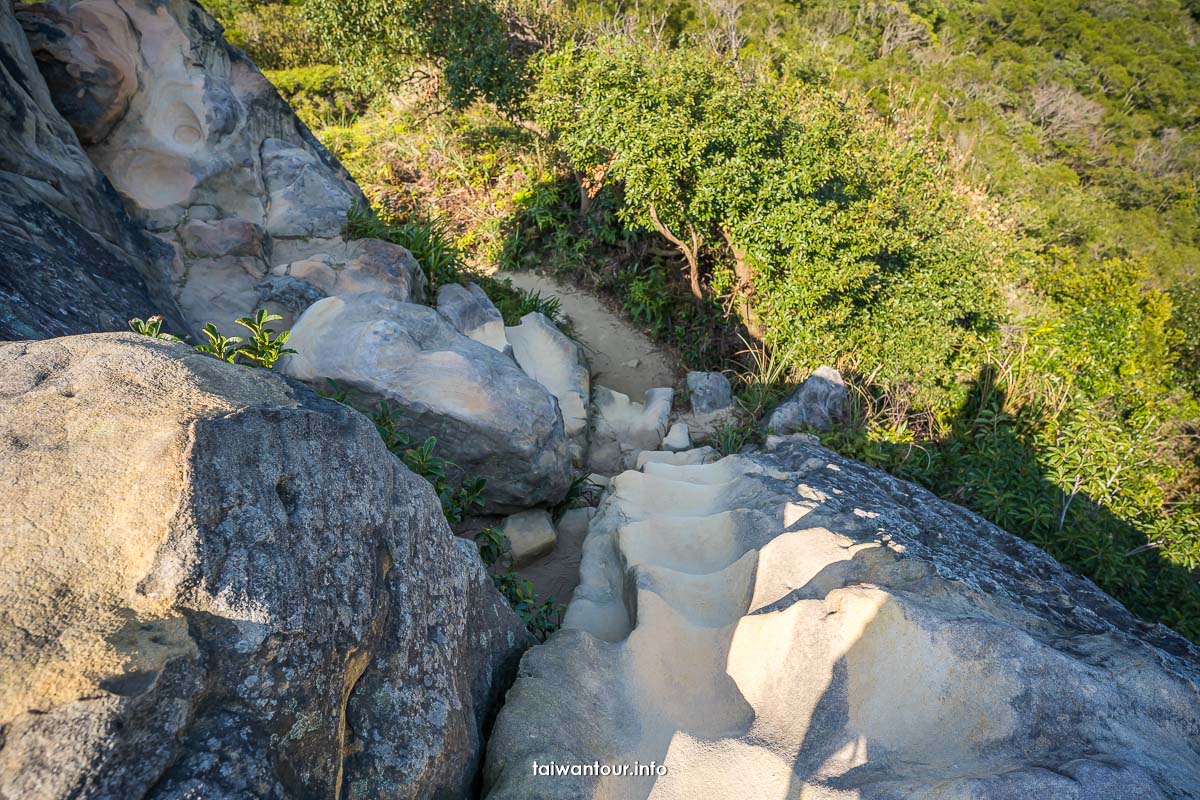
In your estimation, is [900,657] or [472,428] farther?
[472,428]

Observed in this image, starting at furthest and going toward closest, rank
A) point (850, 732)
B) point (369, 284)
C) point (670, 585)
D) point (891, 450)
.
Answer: point (891, 450) < point (369, 284) < point (670, 585) < point (850, 732)

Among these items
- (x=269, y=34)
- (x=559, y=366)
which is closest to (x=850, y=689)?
(x=559, y=366)

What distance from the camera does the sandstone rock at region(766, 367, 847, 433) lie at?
A: 5812 millimetres

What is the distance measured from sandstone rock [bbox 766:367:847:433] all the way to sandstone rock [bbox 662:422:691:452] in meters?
0.72

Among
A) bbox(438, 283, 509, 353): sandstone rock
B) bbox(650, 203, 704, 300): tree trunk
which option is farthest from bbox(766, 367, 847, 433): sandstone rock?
bbox(438, 283, 509, 353): sandstone rock

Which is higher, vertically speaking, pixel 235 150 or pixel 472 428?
pixel 235 150

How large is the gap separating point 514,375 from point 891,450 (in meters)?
3.32

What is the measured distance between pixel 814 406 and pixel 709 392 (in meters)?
0.99

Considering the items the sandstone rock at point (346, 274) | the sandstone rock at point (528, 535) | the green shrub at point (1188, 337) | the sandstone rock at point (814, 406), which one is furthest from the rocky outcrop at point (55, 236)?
the green shrub at point (1188, 337)

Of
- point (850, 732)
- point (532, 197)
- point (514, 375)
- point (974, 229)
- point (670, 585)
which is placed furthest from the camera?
point (532, 197)

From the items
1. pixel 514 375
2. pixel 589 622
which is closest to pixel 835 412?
pixel 514 375

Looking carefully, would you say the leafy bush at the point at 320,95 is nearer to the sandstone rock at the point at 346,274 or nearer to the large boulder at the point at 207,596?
the sandstone rock at the point at 346,274

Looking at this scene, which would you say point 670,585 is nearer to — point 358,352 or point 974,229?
point 358,352

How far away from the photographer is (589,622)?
3531mm
